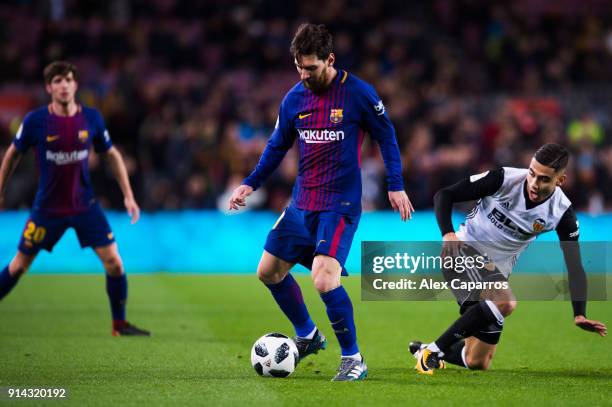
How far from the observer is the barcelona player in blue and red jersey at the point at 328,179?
6.89 metres

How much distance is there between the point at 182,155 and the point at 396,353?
9889 millimetres

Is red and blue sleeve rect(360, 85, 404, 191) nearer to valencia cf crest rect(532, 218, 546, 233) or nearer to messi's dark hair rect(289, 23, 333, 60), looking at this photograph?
messi's dark hair rect(289, 23, 333, 60)

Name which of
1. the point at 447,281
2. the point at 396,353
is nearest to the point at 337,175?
the point at 447,281

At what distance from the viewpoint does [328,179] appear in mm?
7070

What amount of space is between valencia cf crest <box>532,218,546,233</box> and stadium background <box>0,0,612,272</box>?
311 inches

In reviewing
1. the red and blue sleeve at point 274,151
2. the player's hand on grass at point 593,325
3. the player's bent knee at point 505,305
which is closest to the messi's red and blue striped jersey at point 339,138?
the red and blue sleeve at point 274,151

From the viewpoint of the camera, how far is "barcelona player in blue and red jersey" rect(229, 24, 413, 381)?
6.89 metres

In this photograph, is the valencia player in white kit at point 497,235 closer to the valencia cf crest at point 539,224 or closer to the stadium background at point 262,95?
the valencia cf crest at point 539,224

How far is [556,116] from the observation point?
19641mm

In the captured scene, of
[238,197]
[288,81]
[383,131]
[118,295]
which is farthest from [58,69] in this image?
[288,81]

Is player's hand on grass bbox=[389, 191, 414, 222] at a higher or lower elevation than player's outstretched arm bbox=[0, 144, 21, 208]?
higher

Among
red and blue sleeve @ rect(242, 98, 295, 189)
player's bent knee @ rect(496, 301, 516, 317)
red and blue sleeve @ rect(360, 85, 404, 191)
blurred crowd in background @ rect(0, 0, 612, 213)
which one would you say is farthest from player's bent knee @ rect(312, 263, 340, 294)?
blurred crowd in background @ rect(0, 0, 612, 213)

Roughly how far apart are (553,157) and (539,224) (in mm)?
602

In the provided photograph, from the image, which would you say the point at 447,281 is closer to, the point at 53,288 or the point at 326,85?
the point at 326,85
